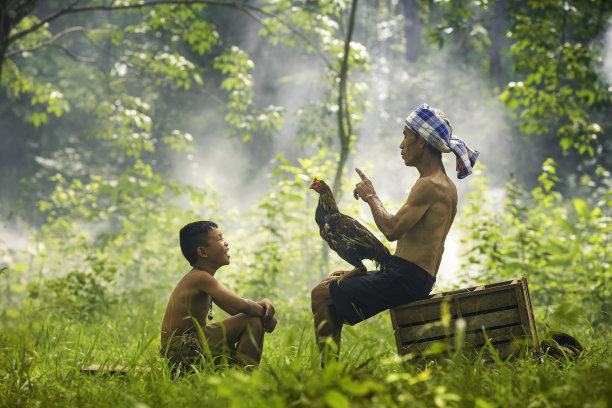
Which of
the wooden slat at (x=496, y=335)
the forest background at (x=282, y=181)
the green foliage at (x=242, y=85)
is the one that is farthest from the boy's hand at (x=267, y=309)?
the green foliage at (x=242, y=85)

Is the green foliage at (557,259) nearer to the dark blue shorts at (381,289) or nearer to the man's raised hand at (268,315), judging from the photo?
the dark blue shorts at (381,289)

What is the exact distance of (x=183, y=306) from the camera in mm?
3098

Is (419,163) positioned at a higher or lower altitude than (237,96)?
lower

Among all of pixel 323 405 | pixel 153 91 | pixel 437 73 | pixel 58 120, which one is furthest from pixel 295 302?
pixel 437 73

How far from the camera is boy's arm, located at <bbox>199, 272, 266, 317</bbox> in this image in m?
2.98

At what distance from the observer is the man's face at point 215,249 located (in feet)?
10.5

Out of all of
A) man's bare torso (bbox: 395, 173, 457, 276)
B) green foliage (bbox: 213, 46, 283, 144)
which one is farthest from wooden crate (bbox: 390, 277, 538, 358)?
green foliage (bbox: 213, 46, 283, 144)

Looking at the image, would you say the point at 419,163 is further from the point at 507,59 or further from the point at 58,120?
the point at 507,59

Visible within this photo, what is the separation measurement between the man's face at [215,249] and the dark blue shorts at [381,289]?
2.24 feet

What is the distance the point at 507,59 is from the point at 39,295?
20.5 m

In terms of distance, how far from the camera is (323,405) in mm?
1781

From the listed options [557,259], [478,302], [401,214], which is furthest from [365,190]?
[557,259]

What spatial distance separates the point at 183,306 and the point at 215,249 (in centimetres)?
37

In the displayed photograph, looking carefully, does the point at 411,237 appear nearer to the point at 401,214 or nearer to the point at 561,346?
the point at 401,214
